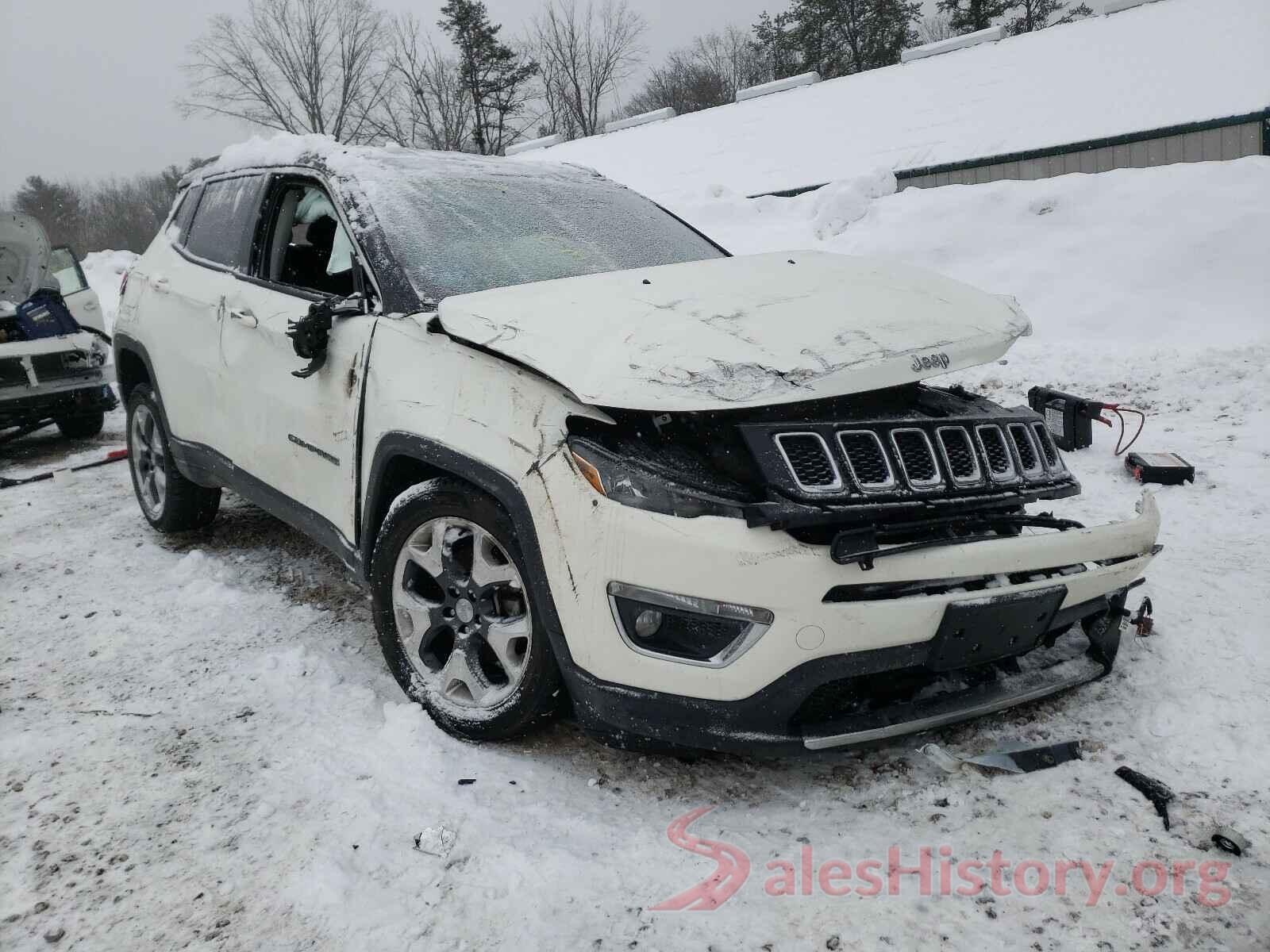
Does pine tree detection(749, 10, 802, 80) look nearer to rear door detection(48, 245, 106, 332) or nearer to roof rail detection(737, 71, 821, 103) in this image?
roof rail detection(737, 71, 821, 103)

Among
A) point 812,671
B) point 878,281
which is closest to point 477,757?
point 812,671

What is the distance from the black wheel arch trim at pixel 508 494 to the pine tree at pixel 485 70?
4194 cm

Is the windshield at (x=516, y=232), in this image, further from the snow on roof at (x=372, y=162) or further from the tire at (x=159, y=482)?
the tire at (x=159, y=482)

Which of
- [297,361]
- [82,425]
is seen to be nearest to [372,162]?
[297,361]

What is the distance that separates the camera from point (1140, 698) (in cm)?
259

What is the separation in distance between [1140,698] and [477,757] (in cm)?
196

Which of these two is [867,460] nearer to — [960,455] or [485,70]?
[960,455]

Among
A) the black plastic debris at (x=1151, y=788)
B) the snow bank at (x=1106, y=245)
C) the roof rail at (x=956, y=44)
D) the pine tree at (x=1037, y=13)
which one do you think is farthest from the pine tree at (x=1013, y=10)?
the black plastic debris at (x=1151, y=788)

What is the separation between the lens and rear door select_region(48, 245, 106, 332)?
8656mm

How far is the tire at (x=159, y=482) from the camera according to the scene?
4484 mm

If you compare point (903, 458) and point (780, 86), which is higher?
point (780, 86)

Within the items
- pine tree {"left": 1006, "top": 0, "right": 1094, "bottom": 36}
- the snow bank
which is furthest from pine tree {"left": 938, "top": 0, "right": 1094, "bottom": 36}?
the snow bank

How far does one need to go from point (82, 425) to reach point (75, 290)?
5.46 feet

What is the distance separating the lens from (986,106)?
14789 mm
